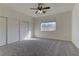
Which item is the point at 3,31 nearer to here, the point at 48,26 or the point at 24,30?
the point at 24,30

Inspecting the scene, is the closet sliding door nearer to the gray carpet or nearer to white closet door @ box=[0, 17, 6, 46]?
white closet door @ box=[0, 17, 6, 46]

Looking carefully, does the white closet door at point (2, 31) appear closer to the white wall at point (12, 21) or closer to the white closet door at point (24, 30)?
the white wall at point (12, 21)

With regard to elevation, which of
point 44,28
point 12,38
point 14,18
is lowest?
point 12,38

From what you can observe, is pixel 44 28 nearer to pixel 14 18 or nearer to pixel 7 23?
pixel 14 18

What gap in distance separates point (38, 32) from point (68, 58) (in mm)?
10680

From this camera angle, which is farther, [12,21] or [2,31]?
[12,21]

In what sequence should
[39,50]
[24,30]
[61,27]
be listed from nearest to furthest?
[39,50], [61,27], [24,30]

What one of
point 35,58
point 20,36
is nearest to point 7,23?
point 20,36

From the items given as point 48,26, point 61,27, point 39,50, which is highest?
point 48,26

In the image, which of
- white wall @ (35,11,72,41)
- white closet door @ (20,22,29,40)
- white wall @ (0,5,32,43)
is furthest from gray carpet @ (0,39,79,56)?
white closet door @ (20,22,29,40)

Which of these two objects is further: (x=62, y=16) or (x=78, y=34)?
(x=62, y=16)

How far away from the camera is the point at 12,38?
791cm

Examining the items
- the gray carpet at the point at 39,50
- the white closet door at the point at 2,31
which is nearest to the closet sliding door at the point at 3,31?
the white closet door at the point at 2,31

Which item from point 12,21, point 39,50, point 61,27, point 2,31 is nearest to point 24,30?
point 12,21
